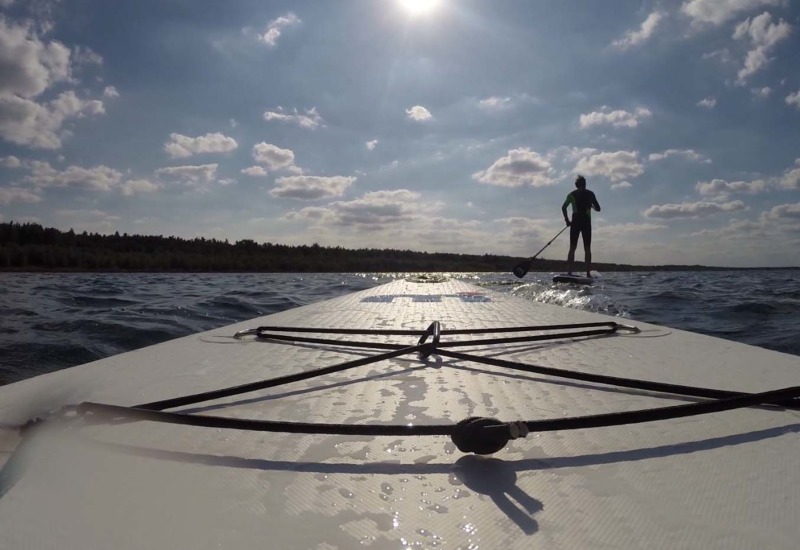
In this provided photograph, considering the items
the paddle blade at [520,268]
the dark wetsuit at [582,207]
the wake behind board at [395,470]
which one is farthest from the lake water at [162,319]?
the paddle blade at [520,268]

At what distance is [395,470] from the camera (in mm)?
972

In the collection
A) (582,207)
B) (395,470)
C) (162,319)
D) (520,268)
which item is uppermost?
(582,207)

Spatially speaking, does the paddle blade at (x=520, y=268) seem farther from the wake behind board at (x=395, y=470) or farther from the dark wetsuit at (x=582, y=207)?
the wake behind board at (x=395, y=470)

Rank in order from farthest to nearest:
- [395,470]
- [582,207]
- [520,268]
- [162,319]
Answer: [520,268]
[582,207]
[162,319]
[395,470]

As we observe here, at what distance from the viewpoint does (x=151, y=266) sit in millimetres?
28359

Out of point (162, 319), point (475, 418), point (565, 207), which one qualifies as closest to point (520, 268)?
point (565, 207)

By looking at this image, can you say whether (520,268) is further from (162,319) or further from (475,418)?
(475,418)

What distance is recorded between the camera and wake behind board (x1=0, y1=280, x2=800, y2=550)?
751mm

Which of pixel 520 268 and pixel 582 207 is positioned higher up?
pixel 582 207

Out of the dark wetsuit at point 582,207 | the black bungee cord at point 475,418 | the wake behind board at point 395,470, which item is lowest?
the wake behind board at point 395,470

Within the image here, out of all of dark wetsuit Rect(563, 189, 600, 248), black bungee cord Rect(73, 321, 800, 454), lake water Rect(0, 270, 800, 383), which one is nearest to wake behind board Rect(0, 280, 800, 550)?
black bungee cord Rect(73, 321, 800, 454)

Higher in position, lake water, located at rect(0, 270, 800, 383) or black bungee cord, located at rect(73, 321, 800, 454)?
black bungee cord, located at rect(73, 321, 800, 454)

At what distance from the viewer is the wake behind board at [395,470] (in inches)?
29.6

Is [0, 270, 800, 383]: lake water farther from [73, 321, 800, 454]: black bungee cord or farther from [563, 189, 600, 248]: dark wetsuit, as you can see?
[563, 189, 600, 248]: dark wetsuit
